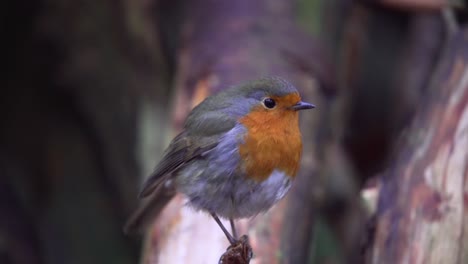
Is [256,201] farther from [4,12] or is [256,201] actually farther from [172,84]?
[4,12]

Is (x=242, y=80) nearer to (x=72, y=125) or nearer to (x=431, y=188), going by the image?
(x=431, y=188)

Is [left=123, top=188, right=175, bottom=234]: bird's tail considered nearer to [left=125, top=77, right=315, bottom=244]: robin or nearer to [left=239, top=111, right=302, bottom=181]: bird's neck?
[left=125, top=77, right=315, bottom=244]: robin

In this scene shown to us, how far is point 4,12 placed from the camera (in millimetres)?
5637

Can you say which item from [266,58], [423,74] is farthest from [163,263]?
[423,74]

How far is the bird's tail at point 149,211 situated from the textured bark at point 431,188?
95cm

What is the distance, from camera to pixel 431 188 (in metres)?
3.21

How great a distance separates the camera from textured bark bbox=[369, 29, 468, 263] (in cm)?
304

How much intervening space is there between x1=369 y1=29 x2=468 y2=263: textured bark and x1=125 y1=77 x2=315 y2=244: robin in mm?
417

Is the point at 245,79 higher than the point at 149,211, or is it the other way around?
the point at 245,79

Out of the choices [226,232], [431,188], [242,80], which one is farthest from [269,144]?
[242,80]

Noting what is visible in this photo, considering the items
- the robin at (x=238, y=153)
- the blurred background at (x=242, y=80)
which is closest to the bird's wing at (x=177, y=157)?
the robin at (x=238, y=153)

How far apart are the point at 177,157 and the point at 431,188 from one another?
1021 millimetres

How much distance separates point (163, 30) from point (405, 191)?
259 centimetres

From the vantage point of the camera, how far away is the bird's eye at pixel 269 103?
11.0ft
